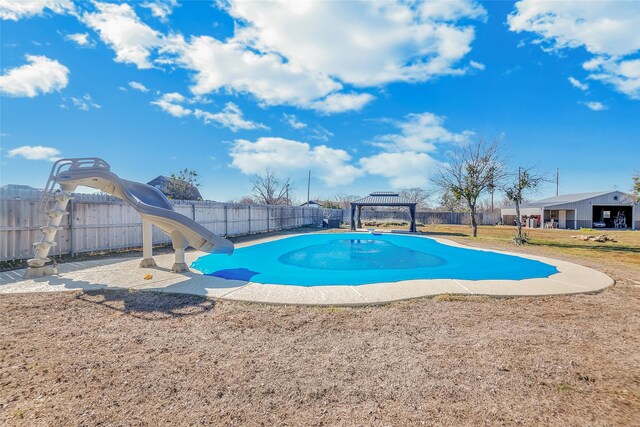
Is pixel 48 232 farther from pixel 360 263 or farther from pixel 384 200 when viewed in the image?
pixel 384 200

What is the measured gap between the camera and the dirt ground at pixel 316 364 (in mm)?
2074

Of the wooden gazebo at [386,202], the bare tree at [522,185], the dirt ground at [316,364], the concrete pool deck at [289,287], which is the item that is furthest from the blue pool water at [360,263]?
the bare tree at [522,185]

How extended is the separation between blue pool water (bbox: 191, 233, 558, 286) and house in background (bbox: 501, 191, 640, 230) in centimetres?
2297

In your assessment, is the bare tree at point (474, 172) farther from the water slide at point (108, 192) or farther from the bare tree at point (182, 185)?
the bare tree at point (182, 185)

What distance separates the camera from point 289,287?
5.47 meters

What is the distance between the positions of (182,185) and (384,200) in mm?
17947

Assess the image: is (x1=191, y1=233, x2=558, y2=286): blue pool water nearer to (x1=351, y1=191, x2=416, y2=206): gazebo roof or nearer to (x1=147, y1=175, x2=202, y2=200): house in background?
(x1=351, y1=191, x2=416, y2=206): gazebo roof

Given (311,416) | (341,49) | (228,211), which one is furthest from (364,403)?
(228,211)

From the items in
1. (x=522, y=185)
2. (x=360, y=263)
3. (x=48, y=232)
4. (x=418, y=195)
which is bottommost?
(x=360, y=263)

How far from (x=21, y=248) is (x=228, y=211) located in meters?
9.02

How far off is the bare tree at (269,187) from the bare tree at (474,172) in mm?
22322

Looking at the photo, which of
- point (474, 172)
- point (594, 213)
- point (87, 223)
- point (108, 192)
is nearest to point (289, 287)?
point (108, 192)

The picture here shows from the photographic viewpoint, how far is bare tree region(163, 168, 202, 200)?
26438mm

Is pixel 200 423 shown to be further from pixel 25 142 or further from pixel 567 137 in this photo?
pixel 567 137
